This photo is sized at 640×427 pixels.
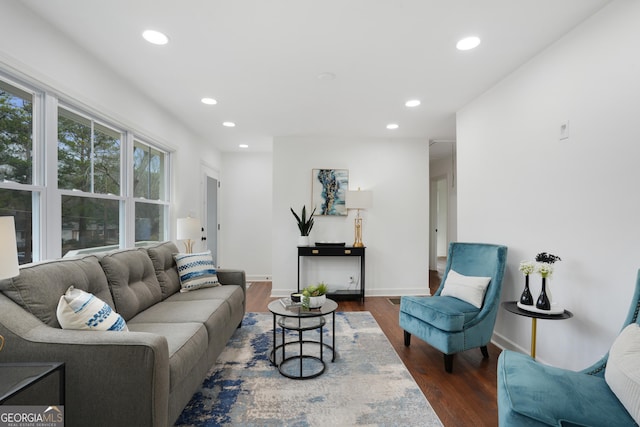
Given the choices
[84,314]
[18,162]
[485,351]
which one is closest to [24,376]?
[84,314]

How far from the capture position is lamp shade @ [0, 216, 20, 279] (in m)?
1.16

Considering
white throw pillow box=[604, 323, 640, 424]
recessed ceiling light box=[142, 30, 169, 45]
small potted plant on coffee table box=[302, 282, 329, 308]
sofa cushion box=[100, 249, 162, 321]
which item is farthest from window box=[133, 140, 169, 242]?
white throw pillow box=[604, 323, 640, 424]

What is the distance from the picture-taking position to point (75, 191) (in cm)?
230

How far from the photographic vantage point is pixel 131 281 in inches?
92.8

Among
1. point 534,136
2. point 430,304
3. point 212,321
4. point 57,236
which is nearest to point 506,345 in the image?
point 430,304

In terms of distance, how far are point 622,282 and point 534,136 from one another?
120cm

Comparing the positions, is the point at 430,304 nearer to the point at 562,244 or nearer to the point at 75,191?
the point at 562,244

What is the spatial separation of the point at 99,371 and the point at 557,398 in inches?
77.5

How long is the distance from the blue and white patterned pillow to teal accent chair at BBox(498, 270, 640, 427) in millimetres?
2565

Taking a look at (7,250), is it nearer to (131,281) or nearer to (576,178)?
(131,281)

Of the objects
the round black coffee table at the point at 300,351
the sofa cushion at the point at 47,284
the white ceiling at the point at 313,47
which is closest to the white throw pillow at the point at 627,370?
the round black coffee table at the point at 300,351

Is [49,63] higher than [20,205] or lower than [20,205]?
higher

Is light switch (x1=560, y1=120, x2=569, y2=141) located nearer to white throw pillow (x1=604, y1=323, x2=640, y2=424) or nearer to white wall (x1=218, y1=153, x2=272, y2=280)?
white throw pillow (x1=604, y1=323, x2=640, y2=424)

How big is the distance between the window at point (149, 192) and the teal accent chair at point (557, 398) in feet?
11.1
